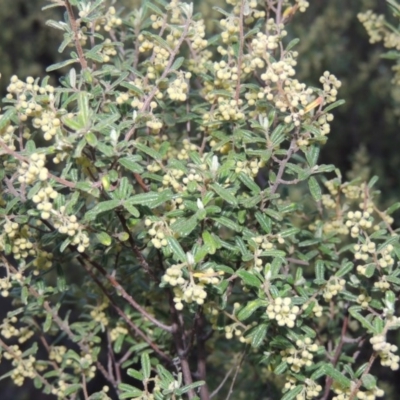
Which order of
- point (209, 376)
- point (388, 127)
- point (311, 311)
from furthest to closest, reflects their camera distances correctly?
point (388, 127), point (209, 376), point (311, 311)

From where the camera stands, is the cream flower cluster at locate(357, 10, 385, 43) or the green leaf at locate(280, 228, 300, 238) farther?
the cream flower cluster at locate(357, 10, 385, 43)

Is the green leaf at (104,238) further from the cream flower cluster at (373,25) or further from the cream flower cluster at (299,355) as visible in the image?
the cream flower cluster at (373,25)

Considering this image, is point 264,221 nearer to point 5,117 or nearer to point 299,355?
point 299,355

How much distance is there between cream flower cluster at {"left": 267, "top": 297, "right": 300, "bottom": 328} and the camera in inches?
33.4

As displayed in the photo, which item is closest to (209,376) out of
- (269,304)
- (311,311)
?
(311,311)

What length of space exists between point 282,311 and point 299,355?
176mm

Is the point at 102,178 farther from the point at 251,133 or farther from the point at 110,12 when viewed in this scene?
the point at 110,12

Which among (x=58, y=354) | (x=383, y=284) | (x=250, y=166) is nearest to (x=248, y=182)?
(x=250, y=166)

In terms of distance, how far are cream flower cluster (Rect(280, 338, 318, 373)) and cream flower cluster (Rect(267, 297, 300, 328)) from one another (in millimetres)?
101

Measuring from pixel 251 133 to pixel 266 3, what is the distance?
1.01 feet

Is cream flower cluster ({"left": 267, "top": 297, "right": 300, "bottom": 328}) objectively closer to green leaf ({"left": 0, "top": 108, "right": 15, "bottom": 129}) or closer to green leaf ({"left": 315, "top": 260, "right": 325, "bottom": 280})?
green leaf ({"left": 315, "top": 260, "right": 325, "bottom": 280})

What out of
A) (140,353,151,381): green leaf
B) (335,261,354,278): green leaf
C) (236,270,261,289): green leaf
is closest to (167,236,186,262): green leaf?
(236,270,261,289): green leaf

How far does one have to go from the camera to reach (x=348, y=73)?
266 cm

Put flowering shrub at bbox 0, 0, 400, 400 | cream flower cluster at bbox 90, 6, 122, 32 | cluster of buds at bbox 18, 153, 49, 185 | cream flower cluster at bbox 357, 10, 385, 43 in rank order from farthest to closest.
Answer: cream flower cluster at bbox 357, 10, 385, 43 → cream flower cluster at bbox 90, 6, 122, 32 → flowering shrub at bbox 0, 0, 400, 400 → cluster of buds at bbox 18, 153, 49, 185
